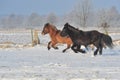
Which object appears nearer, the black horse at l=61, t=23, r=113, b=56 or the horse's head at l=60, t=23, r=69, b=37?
the black horse at l=61, t=23, r=113, b=56

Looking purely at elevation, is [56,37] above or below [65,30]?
below

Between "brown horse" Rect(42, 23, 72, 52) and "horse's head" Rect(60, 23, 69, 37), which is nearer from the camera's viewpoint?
"horse's head" Rect(60, 23, 69, 37)

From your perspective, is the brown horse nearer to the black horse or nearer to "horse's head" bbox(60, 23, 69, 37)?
"horse's head" bbox(60, 23, 69, 37)

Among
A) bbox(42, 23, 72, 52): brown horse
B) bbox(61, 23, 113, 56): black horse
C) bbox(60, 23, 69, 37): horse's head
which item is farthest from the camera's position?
bbox(42, 23, 72, 52): brown horse

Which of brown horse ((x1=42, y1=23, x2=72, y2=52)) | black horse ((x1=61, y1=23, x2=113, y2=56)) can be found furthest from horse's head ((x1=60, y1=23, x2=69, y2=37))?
brown horse ((x1=42, y1=23, x2=72, y2=52))

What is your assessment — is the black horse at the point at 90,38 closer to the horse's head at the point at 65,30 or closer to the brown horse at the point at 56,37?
the horse's head at the point at 65,30

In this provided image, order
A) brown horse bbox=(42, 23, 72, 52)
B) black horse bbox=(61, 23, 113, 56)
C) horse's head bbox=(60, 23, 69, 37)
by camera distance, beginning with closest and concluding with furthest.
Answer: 1. black horse bbox=(61, 23, 113, 56)
2. horse's head bbox=(60, 23, 69, 37)
3. brown horse bbox=(42, 23, 72, 52)

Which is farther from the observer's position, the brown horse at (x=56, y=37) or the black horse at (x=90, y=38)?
the brown horse at (x=56, y=37)

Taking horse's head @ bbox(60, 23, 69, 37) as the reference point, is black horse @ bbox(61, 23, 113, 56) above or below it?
below

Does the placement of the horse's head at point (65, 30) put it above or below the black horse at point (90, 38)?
above

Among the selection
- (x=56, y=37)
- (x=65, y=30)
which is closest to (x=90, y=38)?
Answer: (x=65, y=30)

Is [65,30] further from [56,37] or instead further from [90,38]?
[56,37]

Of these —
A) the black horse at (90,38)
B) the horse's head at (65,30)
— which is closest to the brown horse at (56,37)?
the horse's head at (65,30)

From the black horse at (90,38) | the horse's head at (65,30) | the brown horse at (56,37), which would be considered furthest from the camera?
the brown horse at (56,37)
